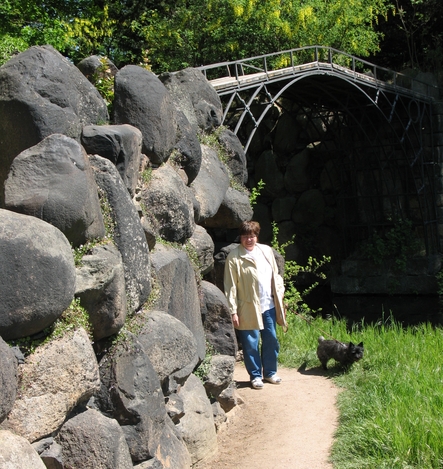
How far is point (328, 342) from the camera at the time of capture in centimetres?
669

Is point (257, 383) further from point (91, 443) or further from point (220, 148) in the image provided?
point (91, 443)

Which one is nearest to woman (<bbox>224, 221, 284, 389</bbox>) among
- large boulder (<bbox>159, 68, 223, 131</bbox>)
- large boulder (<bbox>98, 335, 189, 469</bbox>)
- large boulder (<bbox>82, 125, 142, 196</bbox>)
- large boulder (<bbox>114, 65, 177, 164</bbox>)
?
large boulder (<bbox>159, 68, 223, 131</bbox>)

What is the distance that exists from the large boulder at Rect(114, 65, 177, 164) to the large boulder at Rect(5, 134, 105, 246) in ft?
3.64

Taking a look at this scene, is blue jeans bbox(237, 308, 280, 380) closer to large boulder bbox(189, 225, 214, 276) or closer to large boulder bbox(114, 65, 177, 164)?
large boulder bbox(189, 225, 214, 276)

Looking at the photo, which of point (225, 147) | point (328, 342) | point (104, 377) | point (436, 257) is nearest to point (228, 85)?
point (225, 147)

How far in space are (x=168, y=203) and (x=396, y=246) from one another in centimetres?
1000

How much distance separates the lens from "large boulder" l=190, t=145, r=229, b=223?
17.3 feet

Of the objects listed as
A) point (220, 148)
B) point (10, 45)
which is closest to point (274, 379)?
point (220, 148)

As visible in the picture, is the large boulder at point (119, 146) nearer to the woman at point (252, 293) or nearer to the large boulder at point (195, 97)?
the large boulder at point (195, 97)

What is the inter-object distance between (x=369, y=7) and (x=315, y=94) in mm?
1953

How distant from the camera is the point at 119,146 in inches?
144

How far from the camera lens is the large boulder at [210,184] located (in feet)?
17.3

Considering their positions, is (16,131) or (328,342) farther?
(328,342)

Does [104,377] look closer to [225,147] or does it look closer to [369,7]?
[225,147]
